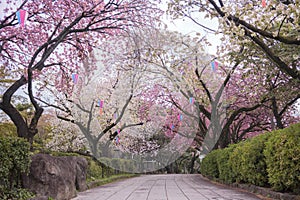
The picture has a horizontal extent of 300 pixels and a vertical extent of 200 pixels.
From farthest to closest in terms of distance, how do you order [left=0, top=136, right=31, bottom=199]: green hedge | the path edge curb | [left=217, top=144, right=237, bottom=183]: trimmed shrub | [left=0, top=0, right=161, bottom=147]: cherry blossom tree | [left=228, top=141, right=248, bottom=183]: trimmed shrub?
1. [left=217, top=144, right=237, bottom=183]: trimmed shrub
2. [left=228, top=141, right=248, bottom=183]: trimmed shrub
3. [left=0, top=0, right=161, bottom=147]: cherry blossom tree
4. the path edge curb
5. [left=0, top=136, right=31, bottom=199]: green hedge

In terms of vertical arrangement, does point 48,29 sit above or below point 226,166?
above

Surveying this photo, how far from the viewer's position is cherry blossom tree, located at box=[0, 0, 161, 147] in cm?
635

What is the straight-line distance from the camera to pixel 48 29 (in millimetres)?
7438

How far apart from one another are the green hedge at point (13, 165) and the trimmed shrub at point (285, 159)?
3678 mm

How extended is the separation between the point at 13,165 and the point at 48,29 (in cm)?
408

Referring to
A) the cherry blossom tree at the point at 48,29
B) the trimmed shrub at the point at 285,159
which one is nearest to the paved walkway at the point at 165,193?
the trimmed shrub at the point at 285,159

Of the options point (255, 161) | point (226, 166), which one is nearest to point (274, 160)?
point (255, 161)

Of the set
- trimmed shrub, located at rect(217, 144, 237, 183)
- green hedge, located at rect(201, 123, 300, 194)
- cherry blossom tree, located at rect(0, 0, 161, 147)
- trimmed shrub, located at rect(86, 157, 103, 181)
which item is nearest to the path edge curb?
green hedge, located at rect(201, 123, 300, 194)

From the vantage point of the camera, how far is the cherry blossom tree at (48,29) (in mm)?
6348

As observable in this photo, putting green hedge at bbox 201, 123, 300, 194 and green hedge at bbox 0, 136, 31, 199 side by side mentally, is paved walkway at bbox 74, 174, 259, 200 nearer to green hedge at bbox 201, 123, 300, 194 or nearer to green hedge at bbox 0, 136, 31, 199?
green hedge at bbox 201, 123, 300, 194

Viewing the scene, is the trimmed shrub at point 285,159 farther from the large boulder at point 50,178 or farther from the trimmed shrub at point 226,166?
the large boulder at point 50,178

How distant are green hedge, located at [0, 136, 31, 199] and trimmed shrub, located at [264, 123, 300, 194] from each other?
3.68m

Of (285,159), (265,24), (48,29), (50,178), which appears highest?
(48,29)

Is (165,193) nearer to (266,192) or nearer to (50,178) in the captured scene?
(266,192)
